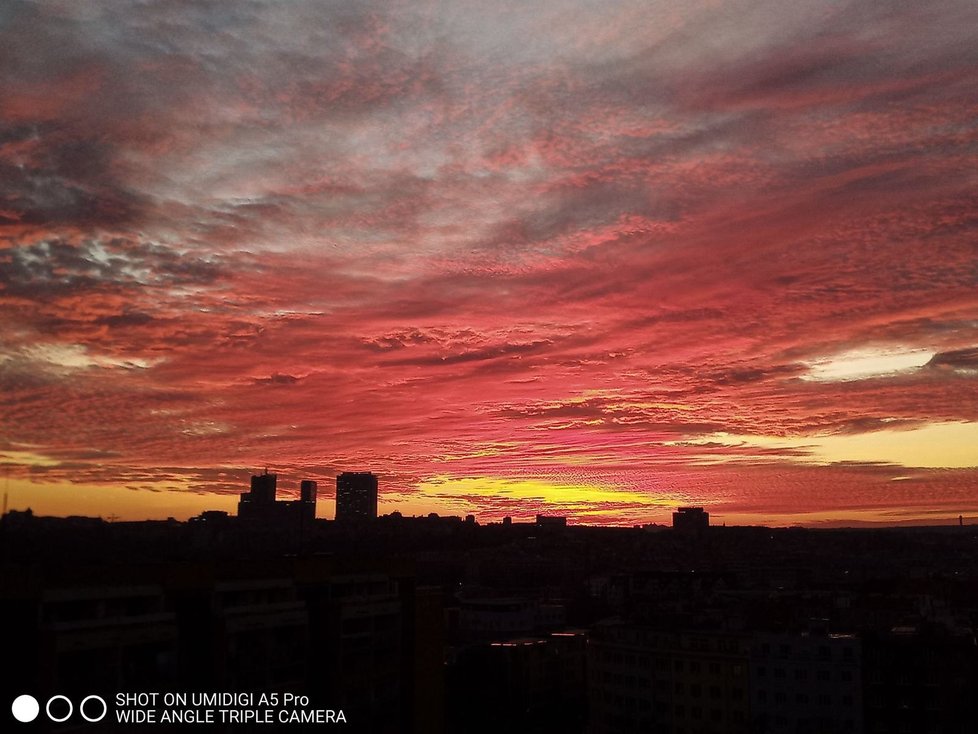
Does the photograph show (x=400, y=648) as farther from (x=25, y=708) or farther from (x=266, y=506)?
(x=266, y=506)

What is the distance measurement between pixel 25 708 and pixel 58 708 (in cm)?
115

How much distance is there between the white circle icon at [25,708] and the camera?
104 ft

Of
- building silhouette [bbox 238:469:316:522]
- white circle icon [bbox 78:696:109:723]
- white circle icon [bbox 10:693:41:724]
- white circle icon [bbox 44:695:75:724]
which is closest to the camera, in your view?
white circle icon [bbox 10:693:41:724]

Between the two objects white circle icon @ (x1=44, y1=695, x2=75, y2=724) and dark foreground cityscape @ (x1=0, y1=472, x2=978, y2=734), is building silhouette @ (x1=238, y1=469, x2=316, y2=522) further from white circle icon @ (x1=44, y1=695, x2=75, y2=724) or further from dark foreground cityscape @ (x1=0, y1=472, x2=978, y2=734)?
white circle icon @ (x1=44, y1=695, x2=75, y2=724)

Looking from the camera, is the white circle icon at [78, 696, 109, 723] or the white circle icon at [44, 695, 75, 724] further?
the white circle icon at [78, 696, 109, 723]

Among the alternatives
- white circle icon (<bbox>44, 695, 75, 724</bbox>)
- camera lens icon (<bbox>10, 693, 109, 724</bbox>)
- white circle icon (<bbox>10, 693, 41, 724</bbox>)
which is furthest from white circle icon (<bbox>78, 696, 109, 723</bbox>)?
white circle icon (<bbox>10, 693, 41, 724</bbox>)

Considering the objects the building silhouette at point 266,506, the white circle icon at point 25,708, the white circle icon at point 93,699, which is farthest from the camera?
the building silhouette at point 266,506

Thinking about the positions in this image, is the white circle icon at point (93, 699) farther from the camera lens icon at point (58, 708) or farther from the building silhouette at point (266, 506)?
the building silhouette at point (266, 506)

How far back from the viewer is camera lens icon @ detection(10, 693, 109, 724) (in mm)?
31625

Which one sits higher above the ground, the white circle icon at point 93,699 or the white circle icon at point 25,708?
the white circle icon at point 25,708

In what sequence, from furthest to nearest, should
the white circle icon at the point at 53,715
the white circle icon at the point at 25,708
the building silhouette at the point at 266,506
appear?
the building silhouette at the point at 266,506 < the white circle icon at the point at 53,715 < the white circle icon at the point at 25,708

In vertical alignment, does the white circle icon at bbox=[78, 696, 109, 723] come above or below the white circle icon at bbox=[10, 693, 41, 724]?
below

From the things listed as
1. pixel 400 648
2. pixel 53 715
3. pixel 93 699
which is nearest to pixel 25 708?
pixel 53 715

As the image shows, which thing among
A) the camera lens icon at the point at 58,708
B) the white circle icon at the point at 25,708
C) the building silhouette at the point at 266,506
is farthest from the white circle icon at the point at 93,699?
the building silhouette at the point at 266,506
